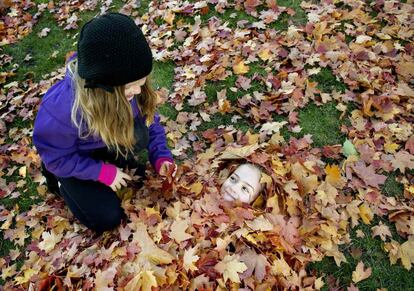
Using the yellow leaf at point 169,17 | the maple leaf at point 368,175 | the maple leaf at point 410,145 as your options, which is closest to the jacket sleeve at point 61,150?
the maple leaf at point 368,175

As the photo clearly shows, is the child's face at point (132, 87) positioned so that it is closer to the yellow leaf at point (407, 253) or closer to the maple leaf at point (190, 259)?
the maple leaf at point (190, 259)

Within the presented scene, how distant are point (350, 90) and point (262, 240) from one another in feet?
6.43

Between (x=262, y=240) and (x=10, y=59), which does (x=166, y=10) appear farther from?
(x=262, y=240)

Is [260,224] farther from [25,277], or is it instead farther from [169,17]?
[169,17]

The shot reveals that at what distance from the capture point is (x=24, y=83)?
4586mm

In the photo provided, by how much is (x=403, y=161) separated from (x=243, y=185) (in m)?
1.43

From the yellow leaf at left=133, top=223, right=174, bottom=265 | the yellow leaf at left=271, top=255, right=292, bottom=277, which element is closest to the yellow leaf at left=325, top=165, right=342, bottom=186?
the yellow leaf at left=271, top=255, right=292, bottom=277

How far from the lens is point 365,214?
115 inches

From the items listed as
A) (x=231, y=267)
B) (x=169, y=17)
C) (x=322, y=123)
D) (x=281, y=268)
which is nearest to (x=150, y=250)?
(x=231, y=267)

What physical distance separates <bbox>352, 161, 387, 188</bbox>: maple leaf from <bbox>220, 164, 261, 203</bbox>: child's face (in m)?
0.87

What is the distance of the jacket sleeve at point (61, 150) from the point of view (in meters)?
2.34

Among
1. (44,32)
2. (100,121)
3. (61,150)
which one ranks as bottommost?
(44,32)

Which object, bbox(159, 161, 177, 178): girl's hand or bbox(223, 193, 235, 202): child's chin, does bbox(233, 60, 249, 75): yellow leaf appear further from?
bbox(223, 193, 235, 202): child's chin

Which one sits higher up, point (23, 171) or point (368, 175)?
point (368, 175)
